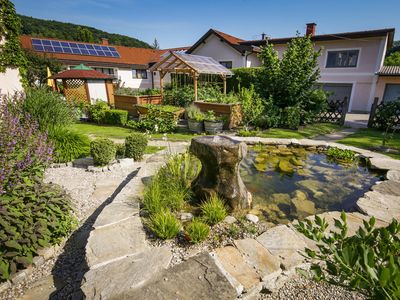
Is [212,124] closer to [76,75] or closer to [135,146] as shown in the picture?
[135,146]

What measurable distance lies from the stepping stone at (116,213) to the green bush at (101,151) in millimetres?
2323

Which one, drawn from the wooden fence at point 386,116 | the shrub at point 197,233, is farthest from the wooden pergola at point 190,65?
the shrub at point 197,233

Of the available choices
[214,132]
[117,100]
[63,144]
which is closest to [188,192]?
[63,144]

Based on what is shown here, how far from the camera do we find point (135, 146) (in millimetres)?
5906

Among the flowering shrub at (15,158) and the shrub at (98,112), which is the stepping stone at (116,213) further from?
the shrub at (98,112)

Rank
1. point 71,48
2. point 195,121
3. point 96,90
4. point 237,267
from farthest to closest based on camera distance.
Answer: point 71,48
point 96,90
point 195,121
point 237,267

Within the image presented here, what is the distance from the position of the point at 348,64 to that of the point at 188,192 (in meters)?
19.8

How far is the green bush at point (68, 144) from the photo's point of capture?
5.74m

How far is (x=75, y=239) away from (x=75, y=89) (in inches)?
592

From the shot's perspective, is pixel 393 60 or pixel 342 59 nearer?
pixel 342 59

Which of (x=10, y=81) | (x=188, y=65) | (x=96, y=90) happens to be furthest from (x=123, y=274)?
(x=96, y=90)

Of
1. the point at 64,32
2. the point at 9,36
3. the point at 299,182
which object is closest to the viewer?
the point at 299,182

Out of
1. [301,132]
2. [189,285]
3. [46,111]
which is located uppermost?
[46,111]

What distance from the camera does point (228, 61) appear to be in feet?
67.3
